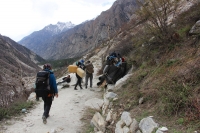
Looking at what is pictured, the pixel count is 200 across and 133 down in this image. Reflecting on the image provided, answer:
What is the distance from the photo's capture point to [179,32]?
7895 millimetres

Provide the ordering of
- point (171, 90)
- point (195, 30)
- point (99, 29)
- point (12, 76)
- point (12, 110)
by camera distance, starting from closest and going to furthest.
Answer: point (171, 90) < point (195, 30) < point (12, 110) < point (12, 76) < point (99, 29)

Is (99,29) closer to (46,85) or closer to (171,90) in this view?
(46,85)

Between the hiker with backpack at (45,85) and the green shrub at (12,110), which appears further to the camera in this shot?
the green shrub at (12,110)

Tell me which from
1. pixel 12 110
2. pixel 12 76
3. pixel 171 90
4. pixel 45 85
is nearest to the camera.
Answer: pixel 171 90

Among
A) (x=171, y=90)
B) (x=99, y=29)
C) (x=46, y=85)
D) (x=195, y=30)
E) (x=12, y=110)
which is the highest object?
(x=99, y=29)

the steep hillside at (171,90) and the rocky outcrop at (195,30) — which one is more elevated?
the rocky outcrop at (195,30)

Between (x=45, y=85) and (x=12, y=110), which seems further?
(x=12, y=110)

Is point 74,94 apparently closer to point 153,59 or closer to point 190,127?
point 153,59

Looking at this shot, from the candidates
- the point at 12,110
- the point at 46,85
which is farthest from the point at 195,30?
the point at 12,110

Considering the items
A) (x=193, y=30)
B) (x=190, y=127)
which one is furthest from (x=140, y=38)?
(x=190, y=127)

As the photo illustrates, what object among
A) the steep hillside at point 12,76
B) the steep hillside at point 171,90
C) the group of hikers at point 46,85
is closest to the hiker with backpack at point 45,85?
the group of hikers at point 46,85

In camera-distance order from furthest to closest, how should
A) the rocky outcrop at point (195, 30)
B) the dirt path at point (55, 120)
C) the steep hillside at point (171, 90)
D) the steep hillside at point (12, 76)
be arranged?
the steep hillside at point (12, 76), the rocky outcrop at point (195, 30), the dirt path at point (55, 120), the steep hillside at point (171, 90)

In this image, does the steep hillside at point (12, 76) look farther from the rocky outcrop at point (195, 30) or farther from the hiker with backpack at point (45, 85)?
the rocky outcrop at point (195, 30)

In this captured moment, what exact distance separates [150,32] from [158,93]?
4260 mm
